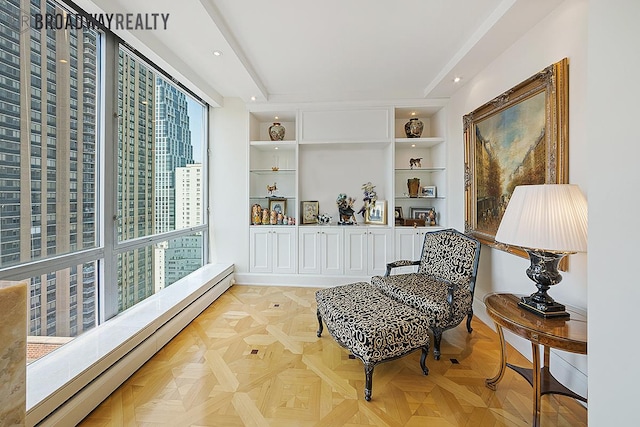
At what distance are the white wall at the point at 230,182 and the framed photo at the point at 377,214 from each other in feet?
6.08

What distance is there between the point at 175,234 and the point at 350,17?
117 inches

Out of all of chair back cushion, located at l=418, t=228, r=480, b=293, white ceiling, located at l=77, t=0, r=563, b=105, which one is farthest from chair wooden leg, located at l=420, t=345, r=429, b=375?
white ceiling, located at l=77, t=0, r=563, b=105

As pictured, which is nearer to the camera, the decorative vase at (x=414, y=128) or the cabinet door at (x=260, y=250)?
the decorative vase at (x=414, y=128)

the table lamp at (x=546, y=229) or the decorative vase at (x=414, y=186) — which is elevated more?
the decorative vase at (x=414, y=186)

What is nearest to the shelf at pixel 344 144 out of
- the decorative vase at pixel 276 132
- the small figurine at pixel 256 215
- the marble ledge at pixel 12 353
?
the decorative vase at pixel 276 132

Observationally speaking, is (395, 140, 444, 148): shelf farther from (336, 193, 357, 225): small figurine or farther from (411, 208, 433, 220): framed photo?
(336, 193, 357, 225): small figurine

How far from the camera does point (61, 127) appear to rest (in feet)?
6.22

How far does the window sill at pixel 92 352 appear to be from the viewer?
144 cm

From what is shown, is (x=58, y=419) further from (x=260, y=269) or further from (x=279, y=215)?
(x=279, y=215)

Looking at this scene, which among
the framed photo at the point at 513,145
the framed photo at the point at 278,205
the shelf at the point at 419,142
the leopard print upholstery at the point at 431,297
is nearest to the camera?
the framed photo at the point at 513,145

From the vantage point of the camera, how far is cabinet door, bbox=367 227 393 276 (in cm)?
396

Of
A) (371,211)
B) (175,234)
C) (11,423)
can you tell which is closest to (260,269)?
(175,234)

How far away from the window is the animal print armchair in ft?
8.12

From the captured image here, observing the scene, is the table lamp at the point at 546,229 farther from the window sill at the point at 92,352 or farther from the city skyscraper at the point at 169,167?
the city skyscraper at the point at 169,167
